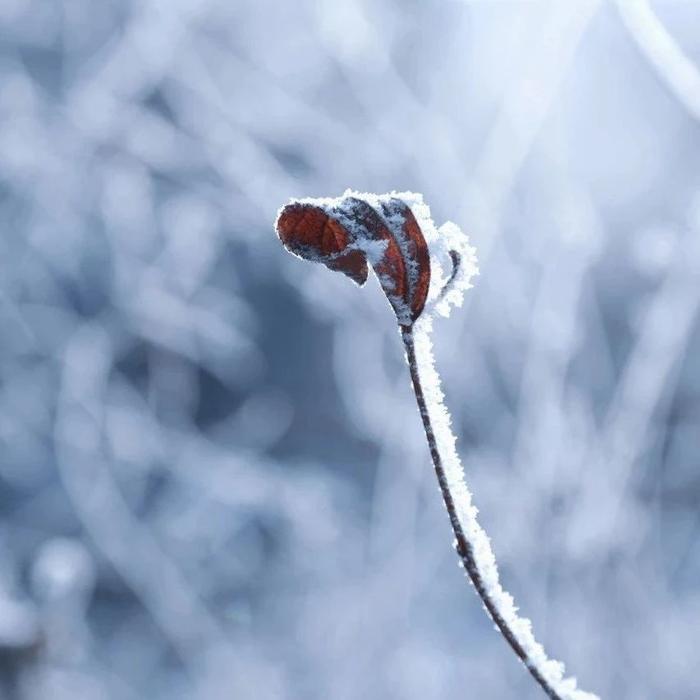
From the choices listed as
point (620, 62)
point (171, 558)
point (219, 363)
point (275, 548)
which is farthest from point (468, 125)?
point (219, 363)

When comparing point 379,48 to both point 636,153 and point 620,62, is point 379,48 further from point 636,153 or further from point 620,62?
point 636,153

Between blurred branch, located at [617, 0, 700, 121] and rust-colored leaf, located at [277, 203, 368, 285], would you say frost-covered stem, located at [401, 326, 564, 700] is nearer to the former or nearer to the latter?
rust-colored leaf, located at [277, 203, 368, 285]

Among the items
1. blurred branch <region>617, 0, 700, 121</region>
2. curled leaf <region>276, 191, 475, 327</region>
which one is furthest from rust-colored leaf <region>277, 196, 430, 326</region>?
blurred branch <region>617, 0, 700, 121</region>

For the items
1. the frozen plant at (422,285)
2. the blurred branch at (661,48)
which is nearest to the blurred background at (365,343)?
the blurred branch at (661,48)

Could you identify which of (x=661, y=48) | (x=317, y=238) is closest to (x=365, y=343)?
(x=661, y=48)

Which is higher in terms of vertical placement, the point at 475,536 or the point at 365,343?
the point at 365,343

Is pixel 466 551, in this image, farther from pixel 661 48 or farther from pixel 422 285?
pixel 661 48
